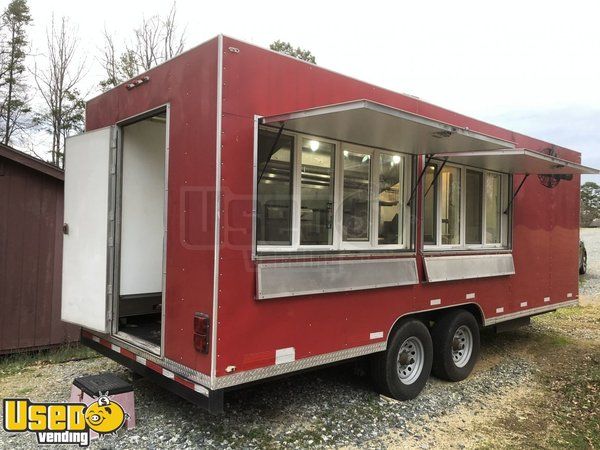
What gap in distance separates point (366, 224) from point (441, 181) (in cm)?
138

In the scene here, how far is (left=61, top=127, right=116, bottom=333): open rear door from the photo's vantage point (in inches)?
166

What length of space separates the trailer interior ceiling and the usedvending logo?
2.30 ft

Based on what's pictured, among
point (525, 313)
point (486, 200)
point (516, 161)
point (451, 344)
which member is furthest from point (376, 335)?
point (525, 313)

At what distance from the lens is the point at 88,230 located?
175 inches

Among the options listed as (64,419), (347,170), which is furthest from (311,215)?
(64,419)

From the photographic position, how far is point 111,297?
13.9ft

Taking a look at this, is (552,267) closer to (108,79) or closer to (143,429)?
(143,429)

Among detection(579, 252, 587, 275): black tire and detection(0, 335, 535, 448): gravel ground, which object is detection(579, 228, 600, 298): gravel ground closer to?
detection(579, 252, 587, 275): black tire

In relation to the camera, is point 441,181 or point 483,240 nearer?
point 441,181

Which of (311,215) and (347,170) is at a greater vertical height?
(347,170)

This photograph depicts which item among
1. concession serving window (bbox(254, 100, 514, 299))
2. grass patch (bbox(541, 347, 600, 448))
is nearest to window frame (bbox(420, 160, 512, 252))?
concession serving window (bbox(254, 100, 514, 299))

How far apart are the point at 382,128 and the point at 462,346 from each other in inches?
123

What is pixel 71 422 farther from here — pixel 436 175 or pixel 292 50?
pixel 292 50

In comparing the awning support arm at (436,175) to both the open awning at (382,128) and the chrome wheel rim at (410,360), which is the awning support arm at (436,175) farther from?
the chrome wheel rim at (410,360)
